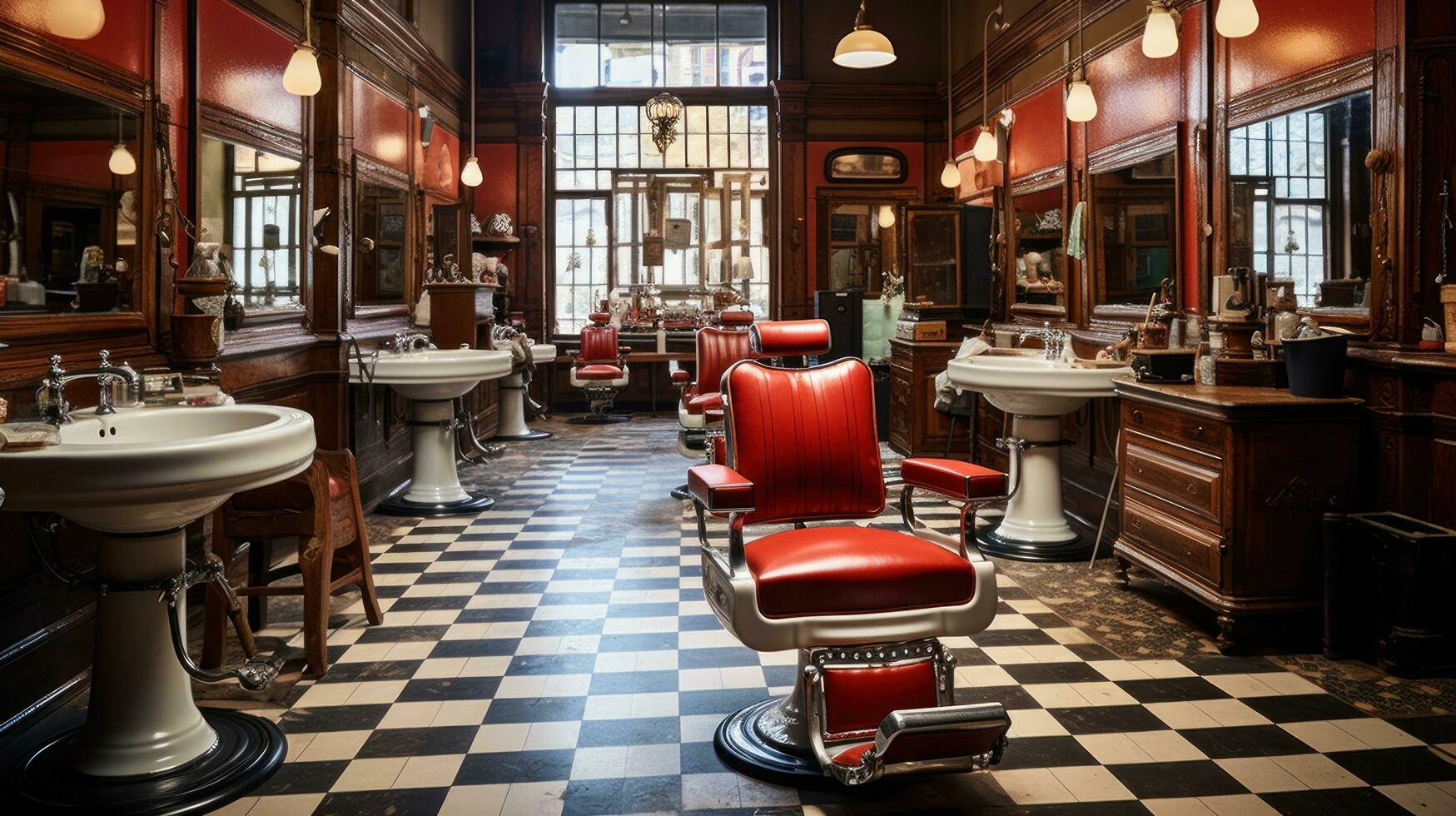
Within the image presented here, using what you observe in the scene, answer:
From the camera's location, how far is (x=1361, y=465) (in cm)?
381

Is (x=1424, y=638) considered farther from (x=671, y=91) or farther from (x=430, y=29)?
(x=671, y=91)

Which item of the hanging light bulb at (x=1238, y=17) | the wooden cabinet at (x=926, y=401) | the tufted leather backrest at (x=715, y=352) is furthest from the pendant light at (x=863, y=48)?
the hanging light bulb at (x=1238, y=17)

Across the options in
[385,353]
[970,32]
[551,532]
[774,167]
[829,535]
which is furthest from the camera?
[774,167]

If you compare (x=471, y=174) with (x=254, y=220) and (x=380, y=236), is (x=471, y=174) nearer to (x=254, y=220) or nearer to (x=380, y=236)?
(x=380, y=236)

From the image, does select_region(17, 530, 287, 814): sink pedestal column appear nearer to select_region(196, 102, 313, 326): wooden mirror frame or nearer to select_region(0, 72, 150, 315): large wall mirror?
select_region(0, 72, 150, 315): large wall mirror

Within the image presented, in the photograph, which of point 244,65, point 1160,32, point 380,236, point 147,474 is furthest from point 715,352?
point 147,474

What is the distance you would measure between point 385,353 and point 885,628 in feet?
14.6

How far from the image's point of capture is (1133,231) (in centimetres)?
578

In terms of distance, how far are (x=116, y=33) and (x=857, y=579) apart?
10.9 ft

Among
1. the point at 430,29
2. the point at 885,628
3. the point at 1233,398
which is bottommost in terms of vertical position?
the point at 885,628

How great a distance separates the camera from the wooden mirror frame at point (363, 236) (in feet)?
21.2

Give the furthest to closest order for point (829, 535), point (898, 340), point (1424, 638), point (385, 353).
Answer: point (898, 340), point (385, 353), point (1424, 638), point (829, 535)

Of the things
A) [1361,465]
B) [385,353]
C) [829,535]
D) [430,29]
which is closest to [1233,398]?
[1361,465]

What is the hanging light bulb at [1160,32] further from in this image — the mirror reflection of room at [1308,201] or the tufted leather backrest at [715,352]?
the tufted leather backrest at [715,352]
